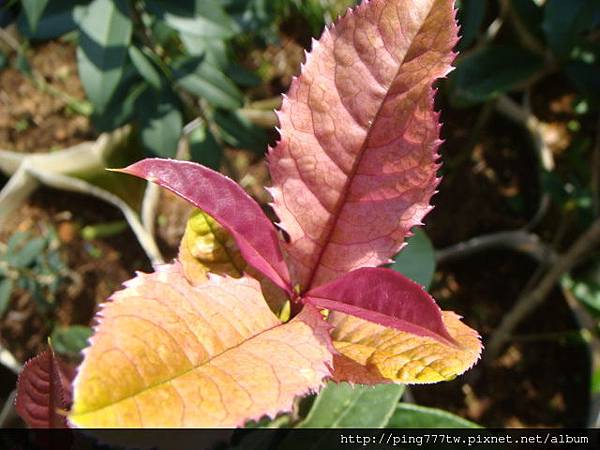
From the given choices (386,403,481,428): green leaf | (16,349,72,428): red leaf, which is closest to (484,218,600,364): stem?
(386,403,481,428): green leaf

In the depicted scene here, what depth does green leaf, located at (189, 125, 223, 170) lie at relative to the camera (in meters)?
1.36

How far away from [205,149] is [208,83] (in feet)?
0.55

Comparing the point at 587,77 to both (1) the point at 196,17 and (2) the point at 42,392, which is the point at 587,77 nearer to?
(1) the point at 196,17

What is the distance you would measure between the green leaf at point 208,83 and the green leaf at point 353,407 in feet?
2.08

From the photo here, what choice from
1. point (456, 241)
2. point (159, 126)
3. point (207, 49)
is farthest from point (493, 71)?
point (159, 126)

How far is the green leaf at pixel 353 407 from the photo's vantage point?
904mm

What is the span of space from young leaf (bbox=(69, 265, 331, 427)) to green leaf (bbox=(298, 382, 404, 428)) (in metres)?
0.43

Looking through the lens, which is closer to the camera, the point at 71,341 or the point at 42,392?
the point at 42,392

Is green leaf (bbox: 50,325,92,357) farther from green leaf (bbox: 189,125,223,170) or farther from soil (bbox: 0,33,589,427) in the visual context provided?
green leaf (bbox: 189,125,223,170)

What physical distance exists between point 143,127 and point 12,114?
68cm

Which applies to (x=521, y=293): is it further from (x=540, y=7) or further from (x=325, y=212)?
(x=325, y=212)

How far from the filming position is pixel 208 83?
126 cm

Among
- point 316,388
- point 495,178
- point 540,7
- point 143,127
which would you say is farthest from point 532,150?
point 316,388

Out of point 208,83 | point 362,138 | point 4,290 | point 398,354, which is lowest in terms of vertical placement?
point 4,290
